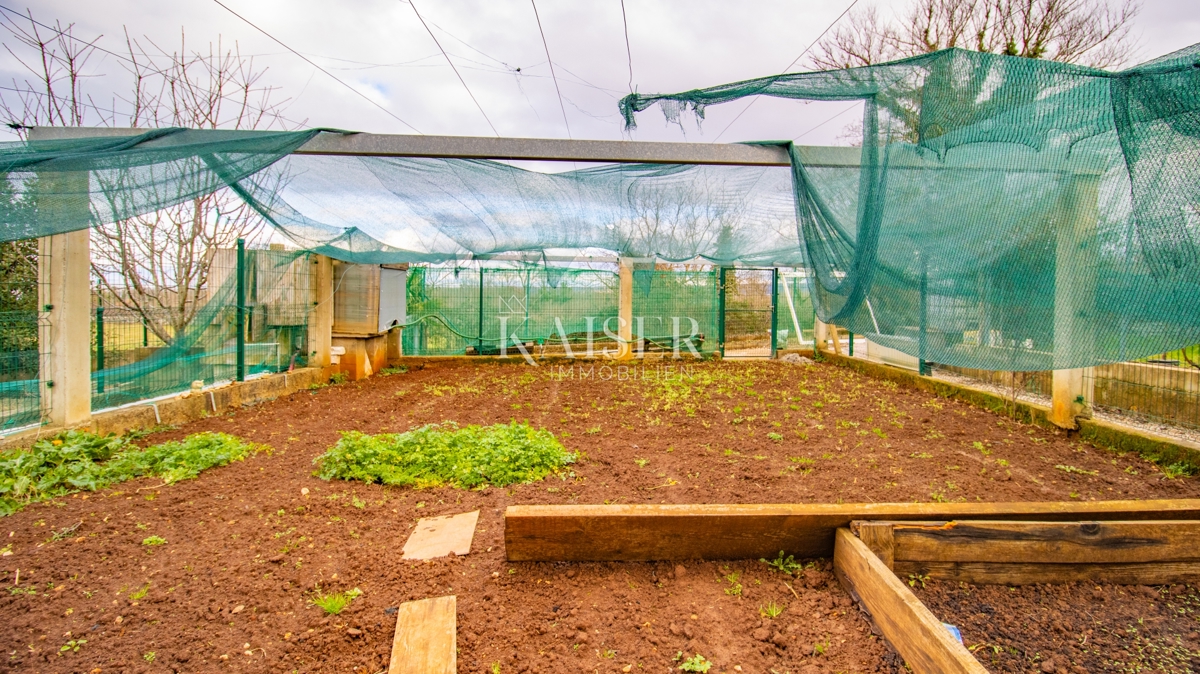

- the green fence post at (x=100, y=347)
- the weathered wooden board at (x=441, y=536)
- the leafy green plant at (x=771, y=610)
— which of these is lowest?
the weathered wooden board at (x=441, y=536)

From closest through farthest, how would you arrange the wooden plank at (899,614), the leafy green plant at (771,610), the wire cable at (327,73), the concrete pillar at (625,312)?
the wooden plank at (899,614), the leafy green plant at (771,610), the wire cable at (327,73), the concrete pillar at (625,312)

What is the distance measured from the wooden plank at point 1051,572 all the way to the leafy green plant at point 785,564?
1.01 feet

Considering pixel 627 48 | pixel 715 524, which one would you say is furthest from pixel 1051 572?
pixel 627 48

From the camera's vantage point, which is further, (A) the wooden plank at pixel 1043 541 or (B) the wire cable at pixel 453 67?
(B) the wire cable at pixel 453 67

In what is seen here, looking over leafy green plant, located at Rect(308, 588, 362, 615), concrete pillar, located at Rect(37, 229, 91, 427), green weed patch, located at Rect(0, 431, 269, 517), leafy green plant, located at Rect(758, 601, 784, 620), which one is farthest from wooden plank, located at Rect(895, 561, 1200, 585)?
concrete pillar, located at Rect(37, 229, 91, 427)

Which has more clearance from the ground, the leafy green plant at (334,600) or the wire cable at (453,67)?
the wire cable at (453,67)

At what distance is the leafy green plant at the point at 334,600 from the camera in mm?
1576

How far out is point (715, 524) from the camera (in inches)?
66.6

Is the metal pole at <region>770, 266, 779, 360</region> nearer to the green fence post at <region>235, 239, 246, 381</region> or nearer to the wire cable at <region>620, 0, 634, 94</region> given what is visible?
the wire cable at <region>620, 0, 634, 94</region>

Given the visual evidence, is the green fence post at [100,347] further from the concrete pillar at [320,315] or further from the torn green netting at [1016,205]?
the torn green netting at [1016,205]

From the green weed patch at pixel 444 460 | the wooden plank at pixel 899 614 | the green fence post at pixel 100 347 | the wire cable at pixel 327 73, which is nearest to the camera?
the wooden plank at pixel 899 614

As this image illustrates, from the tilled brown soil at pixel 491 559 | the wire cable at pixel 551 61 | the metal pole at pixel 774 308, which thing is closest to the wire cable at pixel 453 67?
the wire cable at pixel 551 61

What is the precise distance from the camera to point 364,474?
2.78 meters

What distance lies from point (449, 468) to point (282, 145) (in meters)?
1.98
